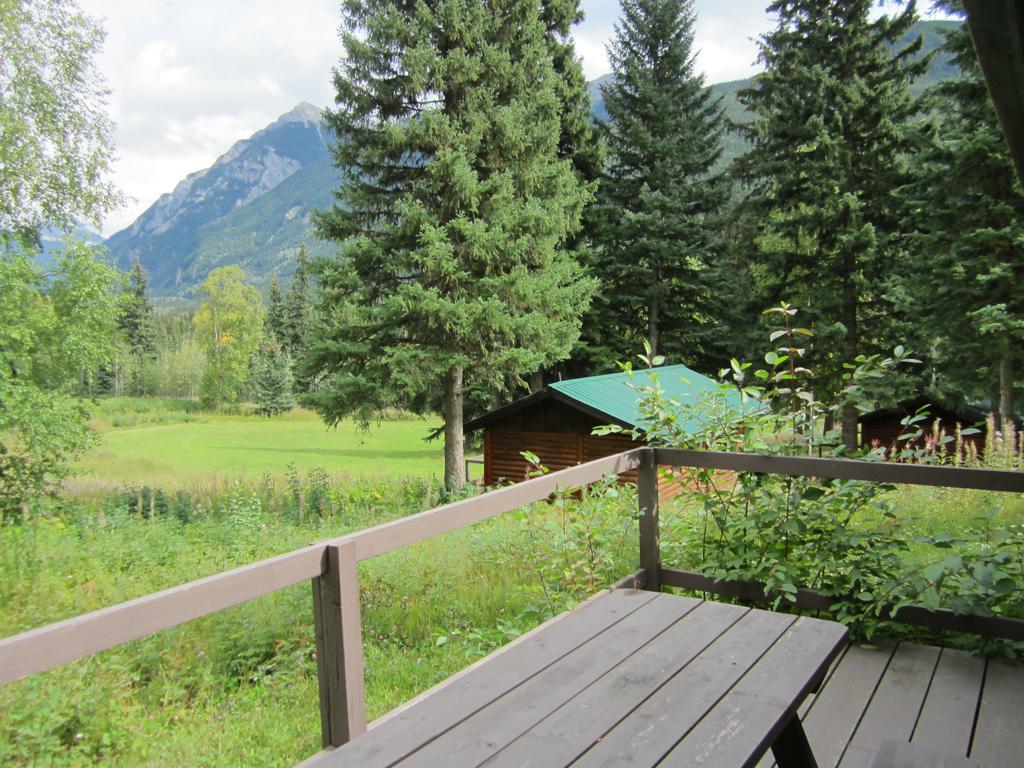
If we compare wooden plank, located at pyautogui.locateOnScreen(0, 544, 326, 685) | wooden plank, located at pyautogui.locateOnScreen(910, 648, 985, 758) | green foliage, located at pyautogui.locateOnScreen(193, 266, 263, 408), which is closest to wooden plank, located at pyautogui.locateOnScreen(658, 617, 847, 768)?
wooden plank, located at pyautogui.locateOnScreen(910, 648, 985, 758)

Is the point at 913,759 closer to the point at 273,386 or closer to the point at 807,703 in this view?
the point at 807,703

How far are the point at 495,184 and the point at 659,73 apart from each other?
11164 mm

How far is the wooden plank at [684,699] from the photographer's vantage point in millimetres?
1430

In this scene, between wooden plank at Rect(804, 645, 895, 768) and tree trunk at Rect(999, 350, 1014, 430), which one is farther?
tree trunk at Rect(999, 350, 1014, 430)

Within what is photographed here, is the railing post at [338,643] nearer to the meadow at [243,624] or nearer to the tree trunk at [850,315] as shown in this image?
the meadow at [243,624]

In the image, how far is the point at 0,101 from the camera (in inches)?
598

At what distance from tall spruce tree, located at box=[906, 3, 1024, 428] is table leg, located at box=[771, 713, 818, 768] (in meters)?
13.7

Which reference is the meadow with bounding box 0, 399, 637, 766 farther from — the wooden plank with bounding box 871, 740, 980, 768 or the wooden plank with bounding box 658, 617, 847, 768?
the wooden plank with bounding box 871, 740, 980, 768

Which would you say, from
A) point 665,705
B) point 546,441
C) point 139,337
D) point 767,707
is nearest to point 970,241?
point 546,441

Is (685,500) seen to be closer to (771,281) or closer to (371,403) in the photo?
(371,403)

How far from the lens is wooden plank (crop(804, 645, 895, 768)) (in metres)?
2.52

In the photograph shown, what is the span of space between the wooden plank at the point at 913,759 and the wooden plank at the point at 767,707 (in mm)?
201

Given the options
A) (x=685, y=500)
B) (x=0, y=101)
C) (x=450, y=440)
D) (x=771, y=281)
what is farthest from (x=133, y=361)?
(x=685, y=500)

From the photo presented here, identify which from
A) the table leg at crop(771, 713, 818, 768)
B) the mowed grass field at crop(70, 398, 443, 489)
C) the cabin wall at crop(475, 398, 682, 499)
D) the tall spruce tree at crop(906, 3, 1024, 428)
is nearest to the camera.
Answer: the table leg at crop(771, 713, 818, 768)
